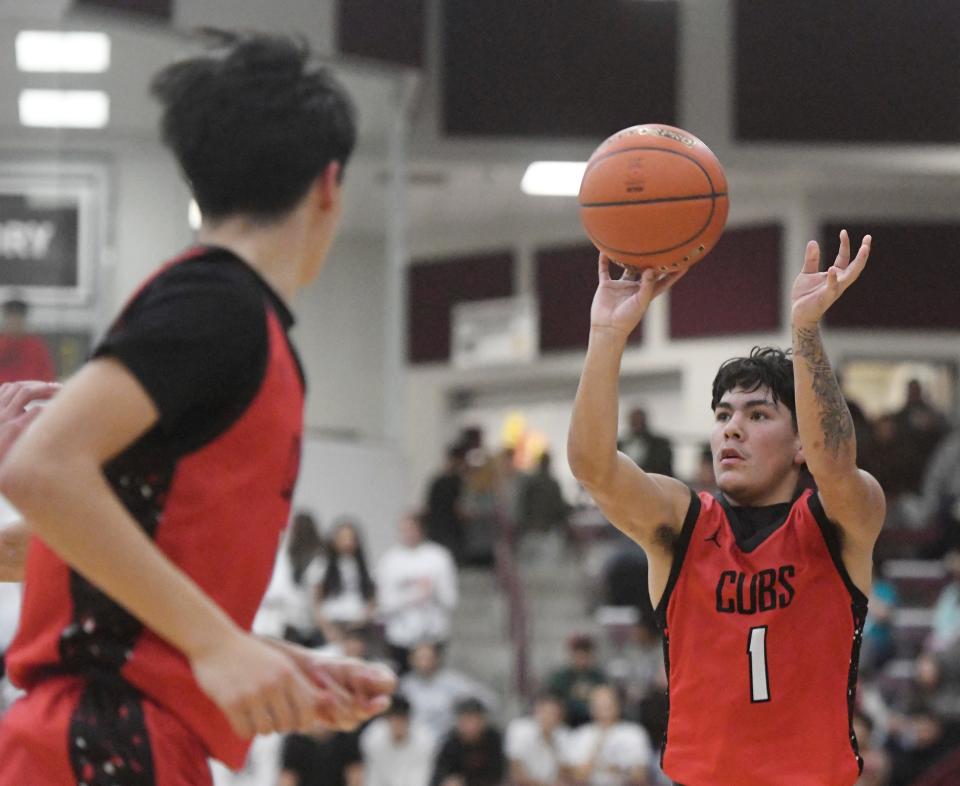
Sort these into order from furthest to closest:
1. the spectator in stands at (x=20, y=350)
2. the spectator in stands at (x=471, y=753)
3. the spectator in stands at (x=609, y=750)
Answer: the spectator in stands at (x=471, y=753) < the spectator in stands at (x=609, y=750) < the spectator in stands at (x=20, y=350)

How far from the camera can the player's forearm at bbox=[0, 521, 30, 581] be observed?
300cm

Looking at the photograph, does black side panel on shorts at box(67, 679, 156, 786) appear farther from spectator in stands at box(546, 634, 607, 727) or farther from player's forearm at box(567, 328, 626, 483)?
spectator in stands at box(546, 634, 607, 727)

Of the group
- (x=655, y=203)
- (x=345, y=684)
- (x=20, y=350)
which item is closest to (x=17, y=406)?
(x=345, y=684)

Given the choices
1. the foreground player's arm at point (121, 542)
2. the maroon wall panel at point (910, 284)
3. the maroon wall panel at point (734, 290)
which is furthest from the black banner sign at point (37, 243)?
the maroon wall panel at point (910, 284)

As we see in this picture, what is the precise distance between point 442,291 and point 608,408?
21009 mm

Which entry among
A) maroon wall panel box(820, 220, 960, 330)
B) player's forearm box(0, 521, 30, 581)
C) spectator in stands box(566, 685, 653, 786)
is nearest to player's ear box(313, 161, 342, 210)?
player's forearm box(0, 521, 30, 581)

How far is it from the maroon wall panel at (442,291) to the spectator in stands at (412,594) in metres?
10.5

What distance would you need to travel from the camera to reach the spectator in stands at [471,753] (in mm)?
12148

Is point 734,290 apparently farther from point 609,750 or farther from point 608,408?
point 608,408

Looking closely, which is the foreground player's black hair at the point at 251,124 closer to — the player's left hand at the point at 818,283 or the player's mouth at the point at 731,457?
the player's left hand at the point at 818,283

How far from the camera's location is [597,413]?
13.2ft

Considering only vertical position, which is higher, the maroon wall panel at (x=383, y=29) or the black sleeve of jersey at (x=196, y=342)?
the maroon wall panel at (x=383, y=29)

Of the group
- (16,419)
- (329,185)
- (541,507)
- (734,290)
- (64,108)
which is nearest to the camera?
(329,185)

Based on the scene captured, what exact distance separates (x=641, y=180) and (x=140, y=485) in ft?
7.32
